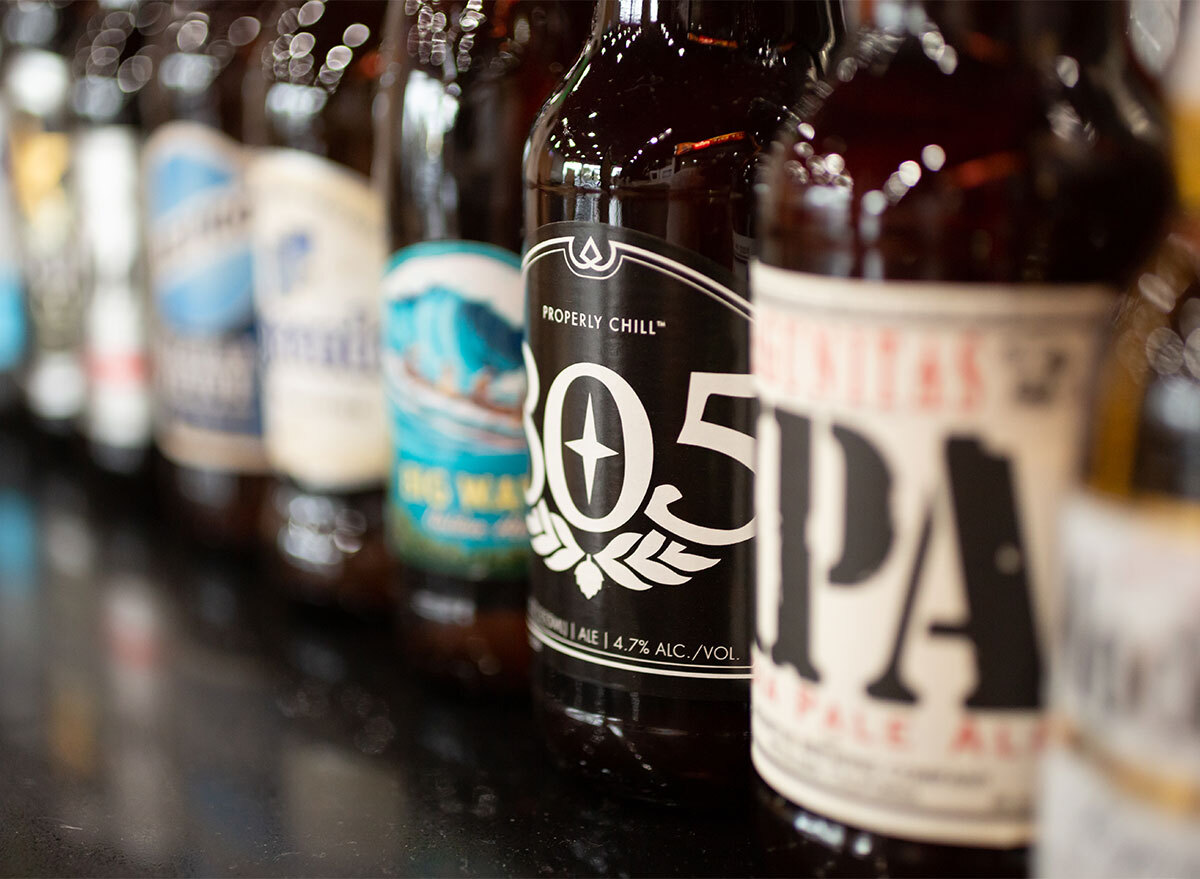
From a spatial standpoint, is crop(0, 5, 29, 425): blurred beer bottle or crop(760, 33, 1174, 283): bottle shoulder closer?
crop(760, 33, 1174, 283): bottle shoulder

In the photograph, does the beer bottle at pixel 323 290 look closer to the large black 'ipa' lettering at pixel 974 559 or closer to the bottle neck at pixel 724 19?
the bottle neck at pixel 724 19

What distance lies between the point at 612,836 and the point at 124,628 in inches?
18.9

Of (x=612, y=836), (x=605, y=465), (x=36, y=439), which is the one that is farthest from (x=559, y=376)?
(x=36, y=439)

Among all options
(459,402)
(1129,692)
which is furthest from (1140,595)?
(459,402)

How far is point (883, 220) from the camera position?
19.7 inches

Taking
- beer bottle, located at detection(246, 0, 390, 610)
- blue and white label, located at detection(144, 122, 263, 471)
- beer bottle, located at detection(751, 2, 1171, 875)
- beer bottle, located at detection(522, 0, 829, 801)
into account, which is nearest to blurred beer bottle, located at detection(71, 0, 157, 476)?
blue and white label, located at detection(144, 122, 263, 471)

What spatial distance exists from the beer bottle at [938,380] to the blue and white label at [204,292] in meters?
0.65

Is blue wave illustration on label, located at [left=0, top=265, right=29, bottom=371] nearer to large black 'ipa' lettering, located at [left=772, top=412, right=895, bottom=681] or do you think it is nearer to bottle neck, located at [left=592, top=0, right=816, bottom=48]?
bottle neck, located at [left=592, top=0, right=816, bottom=48]

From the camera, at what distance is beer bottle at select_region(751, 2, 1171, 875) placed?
1.60 feet

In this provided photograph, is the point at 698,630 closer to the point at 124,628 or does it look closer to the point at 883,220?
the point at 883,220

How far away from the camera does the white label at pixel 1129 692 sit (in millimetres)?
422

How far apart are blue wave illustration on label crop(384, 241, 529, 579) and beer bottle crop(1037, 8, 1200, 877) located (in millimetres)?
412

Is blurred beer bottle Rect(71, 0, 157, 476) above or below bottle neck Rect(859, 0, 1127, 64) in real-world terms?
below

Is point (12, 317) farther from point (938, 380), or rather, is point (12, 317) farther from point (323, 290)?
point (938, 380)
